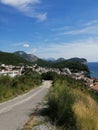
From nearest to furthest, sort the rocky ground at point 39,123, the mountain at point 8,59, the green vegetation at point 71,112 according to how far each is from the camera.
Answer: the green vegetation at point 71,112, the rocky ground at point 39,123, the mountain at point 8,59

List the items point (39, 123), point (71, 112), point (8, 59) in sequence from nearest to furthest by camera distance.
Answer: point (39, 123) → point (71, 112) → point (8, 59)

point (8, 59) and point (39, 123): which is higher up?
point (8, 59)

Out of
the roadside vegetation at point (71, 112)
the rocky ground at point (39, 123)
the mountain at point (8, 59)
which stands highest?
the mountain at point (8, 59)

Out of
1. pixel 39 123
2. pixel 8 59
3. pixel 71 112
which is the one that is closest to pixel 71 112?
pixel 71 112

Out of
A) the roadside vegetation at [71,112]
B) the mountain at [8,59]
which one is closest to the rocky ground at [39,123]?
the roadside vegetation at [71,112]

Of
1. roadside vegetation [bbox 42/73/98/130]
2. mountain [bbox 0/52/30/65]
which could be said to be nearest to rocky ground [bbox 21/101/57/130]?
roadside vegetation [bbox 42/73/98/130]

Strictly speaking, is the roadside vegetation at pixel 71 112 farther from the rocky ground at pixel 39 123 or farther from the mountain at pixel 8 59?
→ the mountain at pixel 8 59

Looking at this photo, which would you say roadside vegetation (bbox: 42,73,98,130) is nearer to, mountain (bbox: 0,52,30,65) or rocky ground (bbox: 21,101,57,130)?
rocky ground (bbox: 21,101,57,130)

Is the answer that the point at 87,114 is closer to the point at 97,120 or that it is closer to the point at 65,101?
the point at 97,120

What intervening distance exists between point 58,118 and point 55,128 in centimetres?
129

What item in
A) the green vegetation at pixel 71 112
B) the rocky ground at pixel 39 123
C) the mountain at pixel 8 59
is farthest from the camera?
the mountain at pixel 8 59

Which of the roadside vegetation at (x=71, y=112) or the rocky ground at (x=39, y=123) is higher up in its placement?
the roadside vegetation at (x=71, y=112)

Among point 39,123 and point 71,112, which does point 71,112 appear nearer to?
point 71,112

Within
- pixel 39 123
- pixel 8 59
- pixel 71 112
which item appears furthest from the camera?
pixel 8 59
